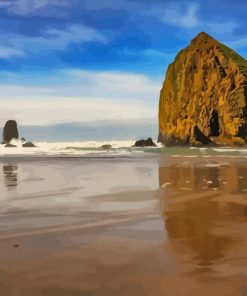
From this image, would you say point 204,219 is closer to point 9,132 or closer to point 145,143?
point 145,143

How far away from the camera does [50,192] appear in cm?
1252

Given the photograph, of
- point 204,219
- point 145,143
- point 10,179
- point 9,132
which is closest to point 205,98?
point 145,143

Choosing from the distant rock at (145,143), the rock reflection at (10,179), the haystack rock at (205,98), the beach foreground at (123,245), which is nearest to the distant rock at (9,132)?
the haystack rock at (205,98)

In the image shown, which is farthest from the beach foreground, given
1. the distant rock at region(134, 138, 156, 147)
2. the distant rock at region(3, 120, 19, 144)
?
the distant rock at region(3, 120, 19, 144)

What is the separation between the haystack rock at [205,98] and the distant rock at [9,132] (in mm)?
41751

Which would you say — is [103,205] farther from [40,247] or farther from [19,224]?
[40,247]

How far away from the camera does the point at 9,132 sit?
123500 mm

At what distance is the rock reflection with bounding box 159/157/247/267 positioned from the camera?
566 centimetres

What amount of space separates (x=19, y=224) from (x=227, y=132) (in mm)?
80602

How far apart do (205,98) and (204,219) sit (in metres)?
87.6

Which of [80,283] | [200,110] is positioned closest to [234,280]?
[80,283]

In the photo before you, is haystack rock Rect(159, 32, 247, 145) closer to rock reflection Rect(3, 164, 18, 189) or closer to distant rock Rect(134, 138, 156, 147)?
distant rock Rect(134, 138, 156, 147)

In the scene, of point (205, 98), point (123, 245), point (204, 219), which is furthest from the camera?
point (205, 98)

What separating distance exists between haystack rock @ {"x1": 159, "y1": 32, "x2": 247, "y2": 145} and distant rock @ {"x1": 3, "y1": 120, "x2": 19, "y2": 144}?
137 feet
